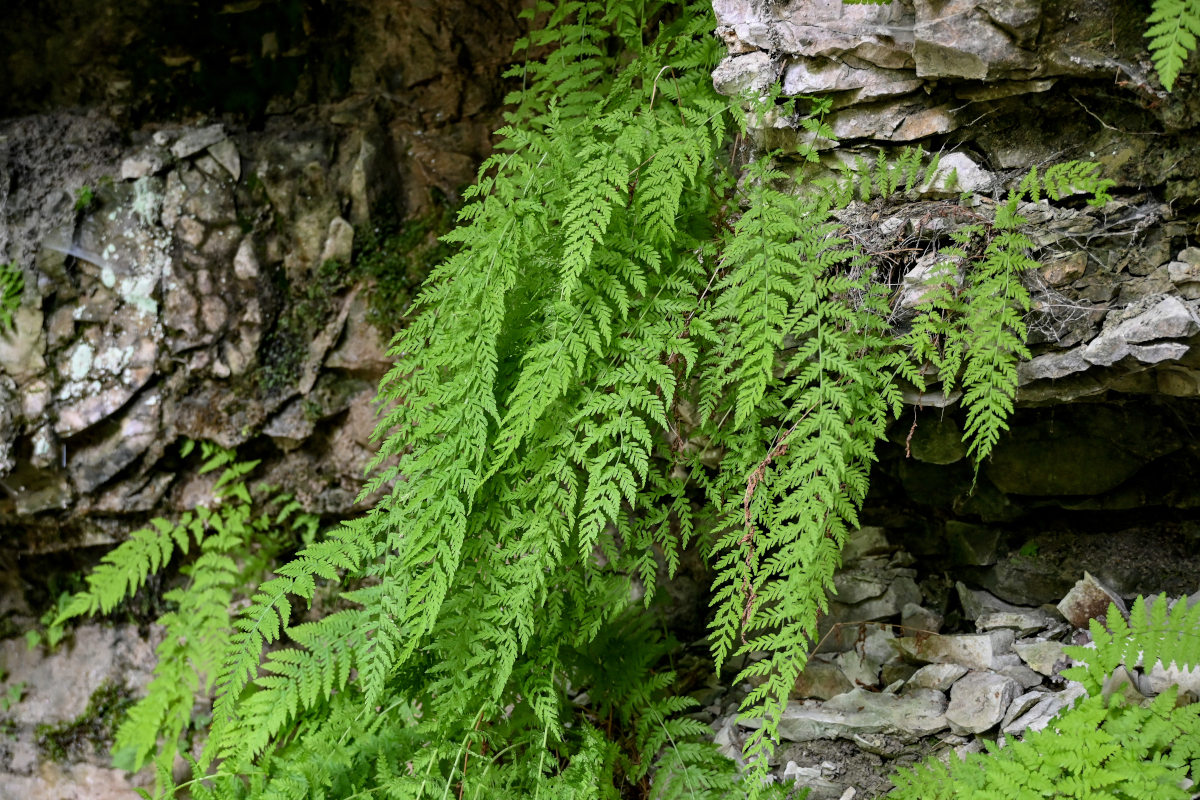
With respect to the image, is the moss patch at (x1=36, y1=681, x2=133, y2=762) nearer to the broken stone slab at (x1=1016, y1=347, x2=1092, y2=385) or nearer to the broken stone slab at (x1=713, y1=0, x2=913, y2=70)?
the broken stone slab at (x1=713, y1=0, x2=913, y2=70)

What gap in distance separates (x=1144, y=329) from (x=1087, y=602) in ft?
3.01

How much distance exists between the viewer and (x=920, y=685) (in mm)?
2604

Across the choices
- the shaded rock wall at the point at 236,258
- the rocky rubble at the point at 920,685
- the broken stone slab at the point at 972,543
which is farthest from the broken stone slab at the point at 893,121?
the shaded rock wall at the point at 236,258

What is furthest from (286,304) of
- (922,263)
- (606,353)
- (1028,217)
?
(1028,217)

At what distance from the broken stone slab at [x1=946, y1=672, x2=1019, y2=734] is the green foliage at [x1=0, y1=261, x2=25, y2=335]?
4.16 metres

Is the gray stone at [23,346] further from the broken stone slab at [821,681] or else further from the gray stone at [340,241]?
the broken stone slab at [821,681]

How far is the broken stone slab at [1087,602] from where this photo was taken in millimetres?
2492

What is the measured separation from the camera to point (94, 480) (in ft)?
12.2

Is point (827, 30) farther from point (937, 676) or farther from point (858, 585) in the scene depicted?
point (937, 676)

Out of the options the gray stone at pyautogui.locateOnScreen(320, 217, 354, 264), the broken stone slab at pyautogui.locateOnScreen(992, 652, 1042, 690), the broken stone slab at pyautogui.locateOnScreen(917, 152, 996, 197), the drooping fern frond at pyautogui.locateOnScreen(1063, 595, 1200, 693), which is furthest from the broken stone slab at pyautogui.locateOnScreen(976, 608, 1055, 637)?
the gray stone at pyautogui.locateOnScreen(320, 217, 354, 264)

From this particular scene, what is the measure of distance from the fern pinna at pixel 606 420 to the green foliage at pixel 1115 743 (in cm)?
56

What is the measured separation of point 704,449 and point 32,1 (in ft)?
12.4

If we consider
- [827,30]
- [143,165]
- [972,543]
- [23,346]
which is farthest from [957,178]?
[23,346]

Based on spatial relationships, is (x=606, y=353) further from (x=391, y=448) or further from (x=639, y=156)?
(x=391, y=448)
